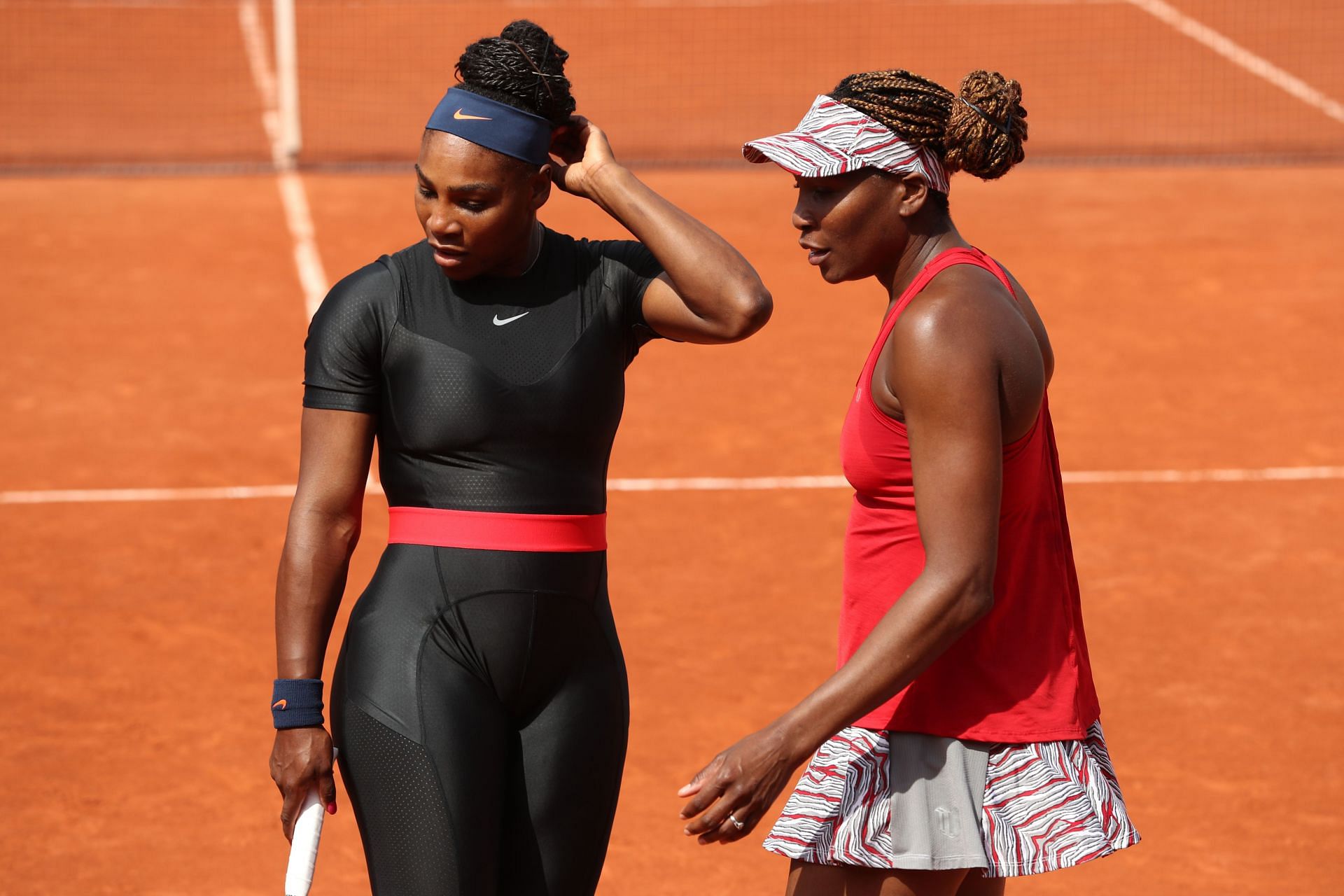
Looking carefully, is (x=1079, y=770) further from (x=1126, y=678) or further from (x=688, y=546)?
(x=688, y=546)

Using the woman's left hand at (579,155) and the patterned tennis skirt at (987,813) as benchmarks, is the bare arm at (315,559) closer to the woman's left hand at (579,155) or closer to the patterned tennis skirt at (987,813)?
the woman's left hand at (579,155)

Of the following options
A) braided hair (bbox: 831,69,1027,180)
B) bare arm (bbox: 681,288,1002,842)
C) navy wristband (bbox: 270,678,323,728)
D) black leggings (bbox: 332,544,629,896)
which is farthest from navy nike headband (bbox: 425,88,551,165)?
navy wristband (bbox: 270,678,323,728)

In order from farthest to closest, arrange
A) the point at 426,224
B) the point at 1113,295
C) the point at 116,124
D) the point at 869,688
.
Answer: the point at 116,124 < the point at 1113,295 < the point at 426,224 < the point at 869,688

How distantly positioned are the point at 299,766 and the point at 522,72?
1.47 meters

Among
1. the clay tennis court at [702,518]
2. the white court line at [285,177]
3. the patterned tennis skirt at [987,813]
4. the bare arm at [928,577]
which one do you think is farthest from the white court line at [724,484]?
the bare arm at [928,577]

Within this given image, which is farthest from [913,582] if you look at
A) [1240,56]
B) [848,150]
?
[1240,56]

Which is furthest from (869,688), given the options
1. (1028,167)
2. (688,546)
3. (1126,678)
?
(1028,167)

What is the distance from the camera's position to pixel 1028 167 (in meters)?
16.9

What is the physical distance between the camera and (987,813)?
338 centimetres

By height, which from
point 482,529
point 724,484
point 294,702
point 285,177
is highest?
point 285,177

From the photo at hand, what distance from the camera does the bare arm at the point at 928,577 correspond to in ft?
10.1

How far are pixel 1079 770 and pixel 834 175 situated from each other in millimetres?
1240

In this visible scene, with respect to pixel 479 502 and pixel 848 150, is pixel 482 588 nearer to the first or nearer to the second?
pixel 479 502

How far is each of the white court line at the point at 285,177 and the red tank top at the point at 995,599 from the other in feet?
24.4
